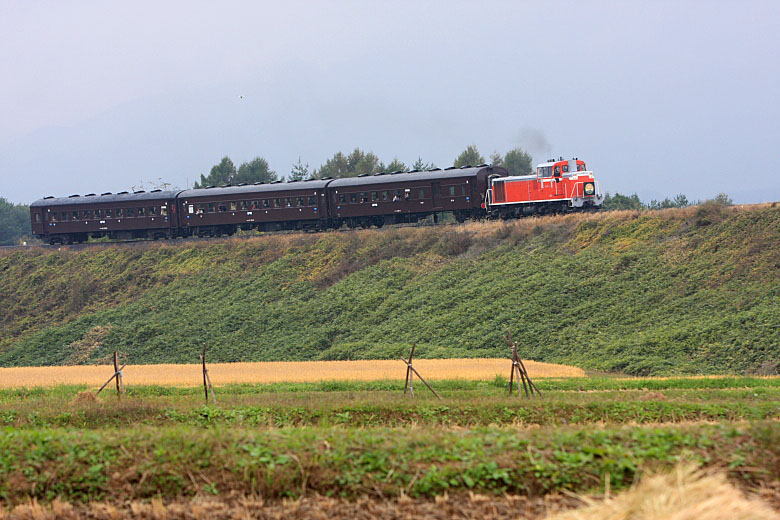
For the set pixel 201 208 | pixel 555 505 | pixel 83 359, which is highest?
pixel 201 208

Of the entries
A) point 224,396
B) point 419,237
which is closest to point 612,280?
point 419,237

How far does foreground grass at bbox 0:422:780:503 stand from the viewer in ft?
34.1

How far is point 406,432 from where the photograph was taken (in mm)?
12812

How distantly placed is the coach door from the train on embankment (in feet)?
0.25

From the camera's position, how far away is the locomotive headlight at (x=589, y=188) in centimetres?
5462

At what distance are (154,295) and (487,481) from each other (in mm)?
52522

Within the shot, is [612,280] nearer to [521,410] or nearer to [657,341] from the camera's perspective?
[657,341]

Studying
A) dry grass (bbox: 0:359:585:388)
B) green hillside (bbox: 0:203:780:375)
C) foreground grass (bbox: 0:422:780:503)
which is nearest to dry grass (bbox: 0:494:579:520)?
foreground grass (bbox: 0:422:780:503)

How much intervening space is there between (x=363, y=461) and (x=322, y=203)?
51942 millimetres

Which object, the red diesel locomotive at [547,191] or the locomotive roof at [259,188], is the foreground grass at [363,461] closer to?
the red diesel locomotive at [547,191]

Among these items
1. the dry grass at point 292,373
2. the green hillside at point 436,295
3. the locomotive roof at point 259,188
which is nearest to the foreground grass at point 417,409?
the dry grass at point 292,373

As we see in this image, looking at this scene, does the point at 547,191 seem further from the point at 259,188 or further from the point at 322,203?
the point at 259,188

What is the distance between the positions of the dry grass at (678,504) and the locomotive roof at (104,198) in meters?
62.3

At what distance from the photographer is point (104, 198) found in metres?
69.6
